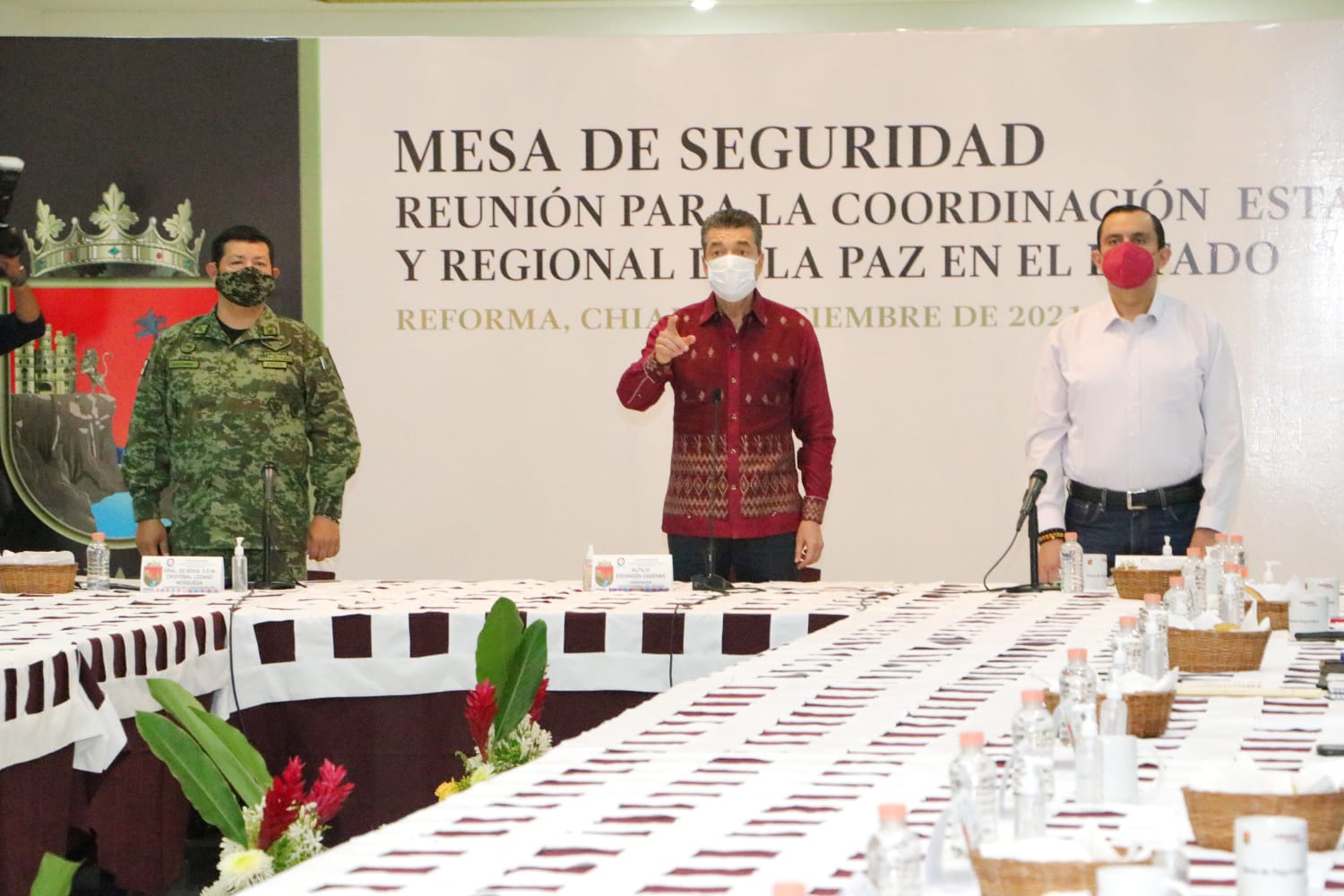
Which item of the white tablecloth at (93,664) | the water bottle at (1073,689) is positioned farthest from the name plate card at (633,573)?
the water bottle at (1073,689)

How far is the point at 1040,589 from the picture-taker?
3928 mm

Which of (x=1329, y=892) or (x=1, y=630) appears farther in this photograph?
(x=1, y=630)

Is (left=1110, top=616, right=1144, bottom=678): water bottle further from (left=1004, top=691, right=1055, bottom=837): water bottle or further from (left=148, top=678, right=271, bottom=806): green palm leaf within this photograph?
(left=148, top=678, right=271, bottom=806): green palm leaf

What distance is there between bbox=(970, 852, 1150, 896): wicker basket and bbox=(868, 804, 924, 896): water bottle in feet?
0.39

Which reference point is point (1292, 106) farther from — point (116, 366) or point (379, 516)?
point (116, 366)

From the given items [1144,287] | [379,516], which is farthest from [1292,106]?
[379,516]

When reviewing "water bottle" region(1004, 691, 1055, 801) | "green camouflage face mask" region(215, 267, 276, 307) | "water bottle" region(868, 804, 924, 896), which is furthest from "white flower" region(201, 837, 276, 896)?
"green camouflage face mask" region(215, 267, 276, 307)

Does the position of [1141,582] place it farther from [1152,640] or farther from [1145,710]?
[1145,710]

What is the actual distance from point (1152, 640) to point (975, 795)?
3.35ft

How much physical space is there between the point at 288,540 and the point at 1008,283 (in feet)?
8.04

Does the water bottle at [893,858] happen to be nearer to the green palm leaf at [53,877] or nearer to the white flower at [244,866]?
the white flower at [244,866]

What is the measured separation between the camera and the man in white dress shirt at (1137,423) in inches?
158

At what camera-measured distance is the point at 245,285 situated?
4238mm

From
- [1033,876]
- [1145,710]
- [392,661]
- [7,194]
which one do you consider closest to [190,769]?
[1145,710]
